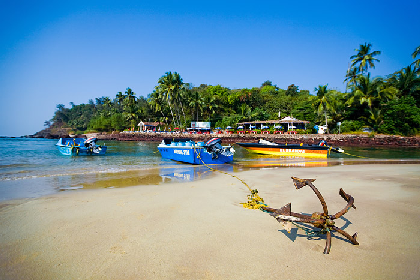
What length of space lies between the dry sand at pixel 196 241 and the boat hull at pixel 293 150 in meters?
13.7

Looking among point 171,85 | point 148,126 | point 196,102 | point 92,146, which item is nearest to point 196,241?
point 92,146

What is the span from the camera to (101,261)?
125 inches

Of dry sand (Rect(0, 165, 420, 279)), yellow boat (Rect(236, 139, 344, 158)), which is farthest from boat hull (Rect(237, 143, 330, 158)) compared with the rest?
dry sand (Rect(0, 165, 420, 279))

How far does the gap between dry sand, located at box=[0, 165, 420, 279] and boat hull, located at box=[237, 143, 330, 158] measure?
538 inches

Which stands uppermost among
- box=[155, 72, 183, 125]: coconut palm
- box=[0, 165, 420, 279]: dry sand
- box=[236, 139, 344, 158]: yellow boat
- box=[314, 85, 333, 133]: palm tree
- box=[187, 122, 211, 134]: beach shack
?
box=[155, 72, 183, 125]: coconut palm

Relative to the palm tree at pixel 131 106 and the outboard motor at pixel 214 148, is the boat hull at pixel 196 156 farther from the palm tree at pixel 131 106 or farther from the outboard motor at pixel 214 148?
the palm tree at pixel 131 106

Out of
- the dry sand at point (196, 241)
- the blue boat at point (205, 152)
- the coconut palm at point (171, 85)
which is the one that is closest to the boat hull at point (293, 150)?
the blue boat at point (205, 152)

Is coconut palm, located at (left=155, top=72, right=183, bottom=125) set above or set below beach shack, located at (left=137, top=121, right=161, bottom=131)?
above

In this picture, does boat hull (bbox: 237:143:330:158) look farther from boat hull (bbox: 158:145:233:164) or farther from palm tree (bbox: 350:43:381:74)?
palm tree (bbox: 350:43:381:74)

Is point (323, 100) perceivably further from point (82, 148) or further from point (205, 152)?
point (82, 148)

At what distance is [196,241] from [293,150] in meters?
18.0

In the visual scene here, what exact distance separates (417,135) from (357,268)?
46834 millimetres

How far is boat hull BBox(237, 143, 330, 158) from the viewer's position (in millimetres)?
19109

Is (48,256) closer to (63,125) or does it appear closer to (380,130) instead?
(380,130)
